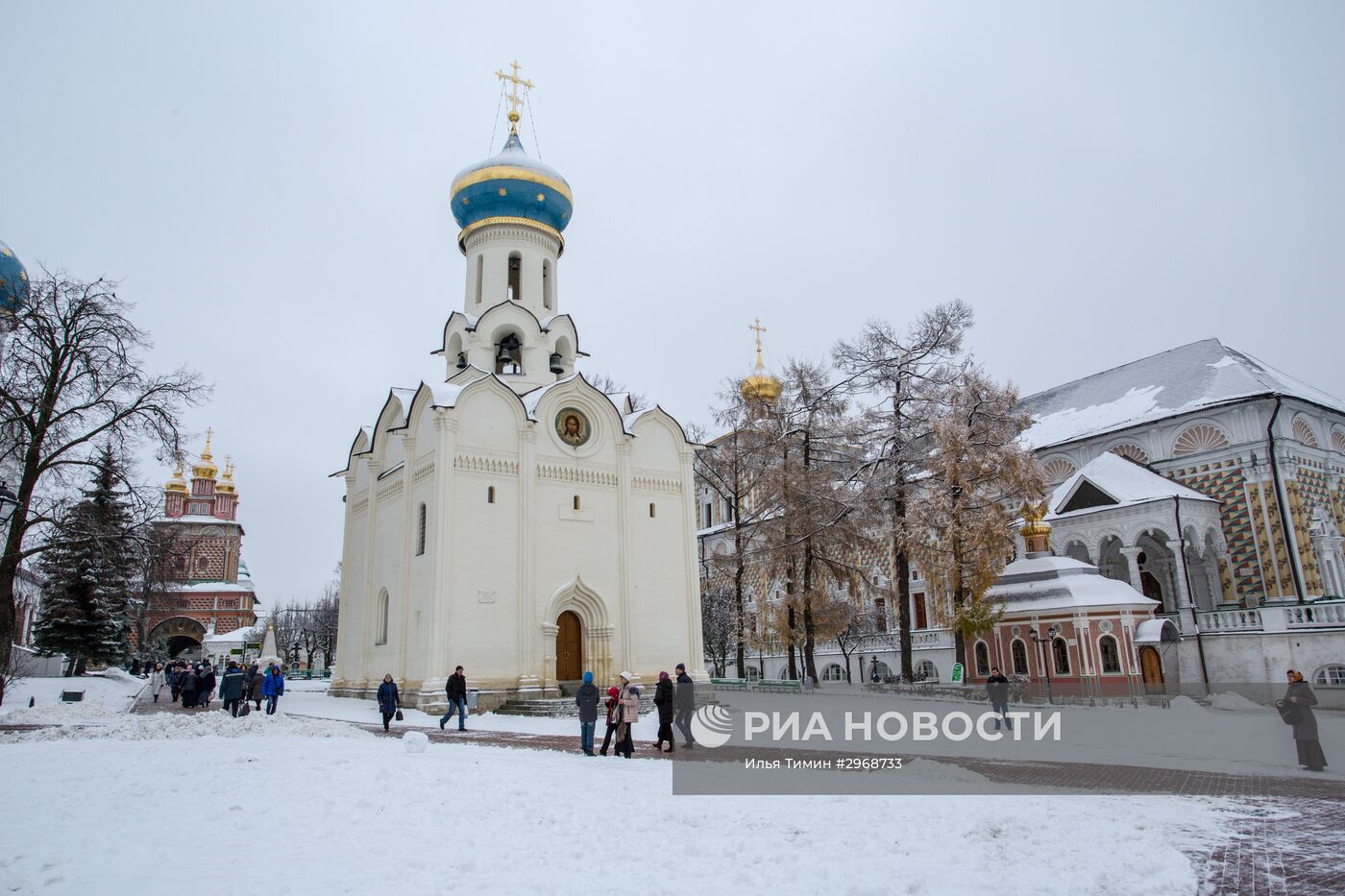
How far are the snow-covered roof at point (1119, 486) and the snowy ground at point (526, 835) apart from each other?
843 inches

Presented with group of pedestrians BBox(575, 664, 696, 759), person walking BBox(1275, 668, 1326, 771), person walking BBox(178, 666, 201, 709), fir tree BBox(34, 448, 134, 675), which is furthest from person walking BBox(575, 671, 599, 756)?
fir tree BBox(34, 448, 134, 675)

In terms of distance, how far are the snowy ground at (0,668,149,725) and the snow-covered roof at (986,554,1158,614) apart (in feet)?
70.7

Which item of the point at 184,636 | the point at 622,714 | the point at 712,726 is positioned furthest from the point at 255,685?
the point at 184,636

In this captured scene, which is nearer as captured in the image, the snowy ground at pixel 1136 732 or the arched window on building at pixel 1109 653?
the snowy ground at pixel 1136 732

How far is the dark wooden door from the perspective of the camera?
72.3ft

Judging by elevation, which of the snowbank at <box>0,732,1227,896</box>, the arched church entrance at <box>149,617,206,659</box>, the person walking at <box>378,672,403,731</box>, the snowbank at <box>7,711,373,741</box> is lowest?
the snowbank at <box>0,732,1227,896</box>

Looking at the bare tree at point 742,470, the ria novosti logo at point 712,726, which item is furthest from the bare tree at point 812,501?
the ria novosti logo at point 712,726

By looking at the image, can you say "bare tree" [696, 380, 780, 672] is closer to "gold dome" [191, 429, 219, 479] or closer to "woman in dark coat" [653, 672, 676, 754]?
"woman in dark coat" [653, 672, 676, 754]

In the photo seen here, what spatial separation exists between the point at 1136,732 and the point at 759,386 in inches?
844

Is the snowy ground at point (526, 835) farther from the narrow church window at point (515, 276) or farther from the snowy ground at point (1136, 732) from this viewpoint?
the narrow church window at point (515, 276)

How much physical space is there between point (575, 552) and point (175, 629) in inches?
2138

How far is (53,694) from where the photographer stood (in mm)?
23641

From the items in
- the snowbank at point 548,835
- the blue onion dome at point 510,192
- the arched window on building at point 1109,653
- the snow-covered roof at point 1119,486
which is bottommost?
the snowbank at point 548,835

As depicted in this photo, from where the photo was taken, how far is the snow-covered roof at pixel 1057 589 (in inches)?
891
